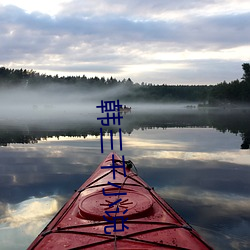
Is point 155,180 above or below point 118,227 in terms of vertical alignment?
below

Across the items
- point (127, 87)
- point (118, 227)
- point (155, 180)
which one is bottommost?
point (155, 180)

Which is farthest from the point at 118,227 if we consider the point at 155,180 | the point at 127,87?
the point at 127,87

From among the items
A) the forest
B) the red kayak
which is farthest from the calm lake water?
the forest

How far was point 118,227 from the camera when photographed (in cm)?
497

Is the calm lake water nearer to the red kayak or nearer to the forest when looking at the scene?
the red kayak

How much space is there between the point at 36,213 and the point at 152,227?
4.49 meters

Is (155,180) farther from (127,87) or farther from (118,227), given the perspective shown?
(127,87)

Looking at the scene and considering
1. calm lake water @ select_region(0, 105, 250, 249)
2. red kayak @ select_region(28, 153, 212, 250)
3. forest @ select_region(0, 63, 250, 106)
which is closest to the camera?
red kayak @ select_region(28, 153, 212, 250)

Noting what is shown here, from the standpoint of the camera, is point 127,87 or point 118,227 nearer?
point 118,227

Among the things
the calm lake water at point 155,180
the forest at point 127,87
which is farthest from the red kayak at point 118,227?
the forest at point 127,87

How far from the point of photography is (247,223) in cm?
755

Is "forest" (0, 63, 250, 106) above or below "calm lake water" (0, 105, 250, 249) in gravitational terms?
above

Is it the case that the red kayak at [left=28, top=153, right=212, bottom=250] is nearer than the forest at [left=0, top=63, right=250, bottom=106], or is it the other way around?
the red kayak at [left=28, top=153, right=212, bottom=250]

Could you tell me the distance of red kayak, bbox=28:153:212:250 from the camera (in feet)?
14.5
